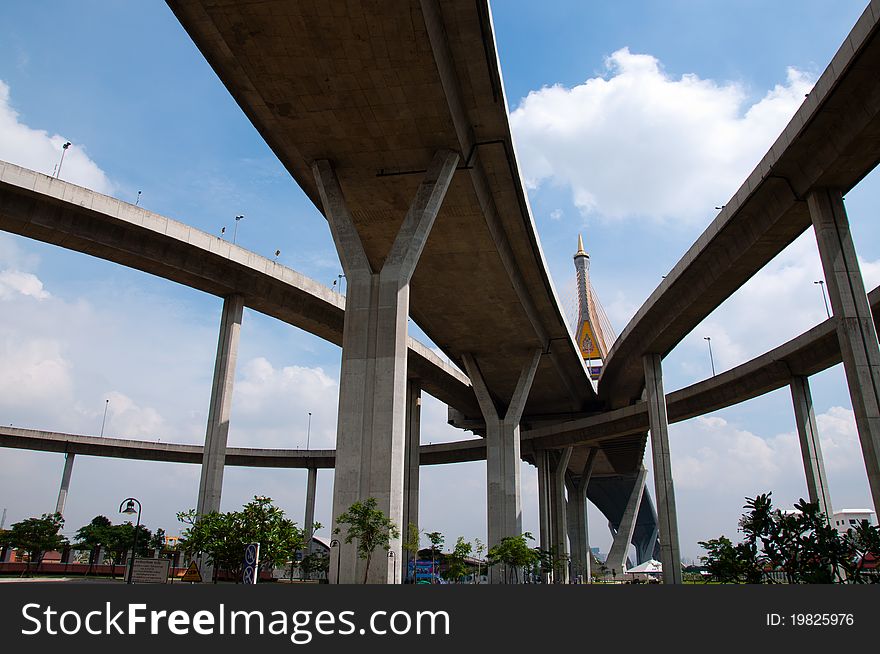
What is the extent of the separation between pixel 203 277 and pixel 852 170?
89.4ft

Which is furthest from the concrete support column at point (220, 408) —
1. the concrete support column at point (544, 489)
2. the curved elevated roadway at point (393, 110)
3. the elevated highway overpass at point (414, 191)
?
the concrete support column at point (544, 489)

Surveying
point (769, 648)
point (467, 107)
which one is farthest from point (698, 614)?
point (467, 107)

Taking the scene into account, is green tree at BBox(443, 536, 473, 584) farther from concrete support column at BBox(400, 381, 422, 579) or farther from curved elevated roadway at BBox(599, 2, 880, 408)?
curved elevated roadway at BBox(599, 2, 880, 408)

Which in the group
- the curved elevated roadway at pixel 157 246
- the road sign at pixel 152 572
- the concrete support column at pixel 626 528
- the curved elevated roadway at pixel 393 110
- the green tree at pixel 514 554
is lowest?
the road sign at pixel 152 572

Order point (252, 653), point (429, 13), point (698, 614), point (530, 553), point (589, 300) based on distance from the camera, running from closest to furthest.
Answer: point (252, 653), point (698, 614), point (429, 13), point (530, 553), point (589, 300)

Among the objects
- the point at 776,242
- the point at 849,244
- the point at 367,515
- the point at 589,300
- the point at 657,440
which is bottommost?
the point at 367,515

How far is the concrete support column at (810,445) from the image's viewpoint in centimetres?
3547

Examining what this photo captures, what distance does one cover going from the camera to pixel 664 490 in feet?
129

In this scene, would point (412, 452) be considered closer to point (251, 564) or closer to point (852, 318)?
point (251, 564)

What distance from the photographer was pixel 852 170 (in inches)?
923

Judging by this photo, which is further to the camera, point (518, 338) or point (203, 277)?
point (518, 338)

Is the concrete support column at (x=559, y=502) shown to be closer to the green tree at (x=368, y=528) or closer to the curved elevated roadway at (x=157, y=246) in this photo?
the curved elevated roadway at (x=157, y=246)

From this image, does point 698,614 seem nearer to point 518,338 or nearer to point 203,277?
point 203,277

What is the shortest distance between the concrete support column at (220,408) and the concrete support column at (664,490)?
992 inches
